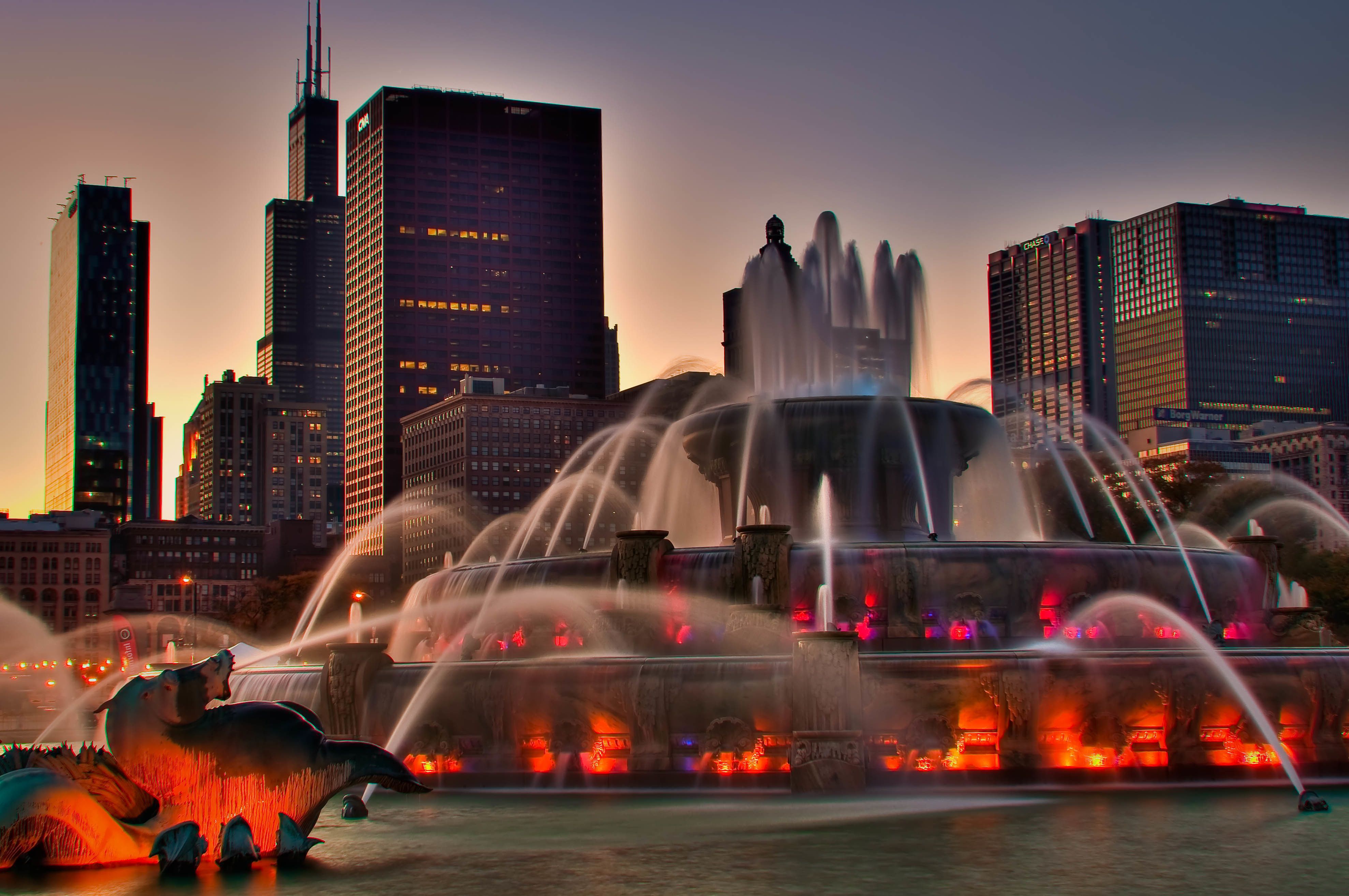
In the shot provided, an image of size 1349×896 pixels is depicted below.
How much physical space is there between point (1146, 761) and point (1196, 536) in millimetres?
50846

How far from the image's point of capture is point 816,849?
60.6ft

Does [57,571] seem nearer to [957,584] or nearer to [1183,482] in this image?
[1183,482]

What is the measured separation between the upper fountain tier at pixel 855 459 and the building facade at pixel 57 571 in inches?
5953

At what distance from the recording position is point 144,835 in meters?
18.2

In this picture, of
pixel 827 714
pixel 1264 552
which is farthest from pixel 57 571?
pixel 827 714

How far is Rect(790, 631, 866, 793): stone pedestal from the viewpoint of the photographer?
81.1ft

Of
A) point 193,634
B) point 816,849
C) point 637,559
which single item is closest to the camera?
point 816,849

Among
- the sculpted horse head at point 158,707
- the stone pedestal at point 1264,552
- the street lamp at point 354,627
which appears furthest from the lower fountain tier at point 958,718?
the stone pedestal at point 1264,552

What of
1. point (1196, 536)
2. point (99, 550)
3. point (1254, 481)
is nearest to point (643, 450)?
point (99, 550)

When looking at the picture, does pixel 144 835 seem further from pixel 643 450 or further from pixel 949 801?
pixel 643 450

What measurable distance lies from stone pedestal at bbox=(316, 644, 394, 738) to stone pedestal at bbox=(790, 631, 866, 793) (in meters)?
8.48

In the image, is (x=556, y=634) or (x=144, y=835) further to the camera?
(x=556, y=634)

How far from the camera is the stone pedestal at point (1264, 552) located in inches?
1491

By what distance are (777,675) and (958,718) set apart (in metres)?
2.99
